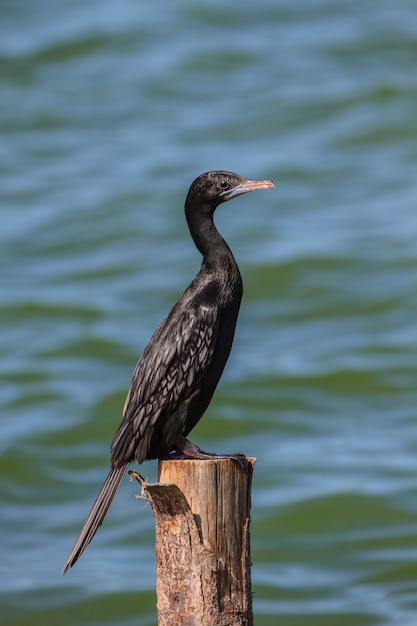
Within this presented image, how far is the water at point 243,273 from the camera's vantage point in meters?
16.0

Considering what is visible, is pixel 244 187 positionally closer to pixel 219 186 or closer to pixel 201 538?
pixel 219 186

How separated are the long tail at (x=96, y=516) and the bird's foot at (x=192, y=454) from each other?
0.34 metres

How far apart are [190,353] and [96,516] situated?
1.08m

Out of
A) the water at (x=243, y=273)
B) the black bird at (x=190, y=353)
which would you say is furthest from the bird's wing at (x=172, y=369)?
the water at (x=243, y=273)

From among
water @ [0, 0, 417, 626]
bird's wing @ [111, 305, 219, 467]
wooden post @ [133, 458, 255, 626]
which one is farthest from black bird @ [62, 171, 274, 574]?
water @ [0, 0, 417, 626]

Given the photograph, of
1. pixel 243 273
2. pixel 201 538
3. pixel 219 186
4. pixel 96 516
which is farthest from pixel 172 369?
pixel 243 273

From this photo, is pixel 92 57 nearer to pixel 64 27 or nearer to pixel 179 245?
pixel 64 27

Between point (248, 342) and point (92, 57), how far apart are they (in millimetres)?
16144

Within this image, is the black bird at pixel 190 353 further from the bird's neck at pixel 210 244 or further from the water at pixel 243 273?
the water at pixel 243 273

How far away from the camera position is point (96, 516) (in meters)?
6.72

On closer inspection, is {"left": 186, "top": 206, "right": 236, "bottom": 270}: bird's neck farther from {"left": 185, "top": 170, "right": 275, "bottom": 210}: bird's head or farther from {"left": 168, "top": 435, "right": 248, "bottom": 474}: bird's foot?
{"left": 168, "top": 435, "right": 248, "bottom": 474}: bird's foot

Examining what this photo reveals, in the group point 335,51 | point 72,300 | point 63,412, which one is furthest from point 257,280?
point 335,51

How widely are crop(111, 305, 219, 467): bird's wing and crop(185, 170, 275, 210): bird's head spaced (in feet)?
2.16

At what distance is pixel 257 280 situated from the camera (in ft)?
88.0
